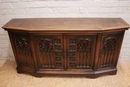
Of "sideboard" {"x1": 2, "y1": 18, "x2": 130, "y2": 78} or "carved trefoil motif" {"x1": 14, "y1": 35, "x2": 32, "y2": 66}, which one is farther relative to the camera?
"carved trefoil motif" {"x1": 14, "y1": 35, "x2": 32, "y2": 66}

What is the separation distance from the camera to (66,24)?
149 cm

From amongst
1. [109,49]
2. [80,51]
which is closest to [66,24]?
[80,51]

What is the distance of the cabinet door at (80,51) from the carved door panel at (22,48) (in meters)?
0.51

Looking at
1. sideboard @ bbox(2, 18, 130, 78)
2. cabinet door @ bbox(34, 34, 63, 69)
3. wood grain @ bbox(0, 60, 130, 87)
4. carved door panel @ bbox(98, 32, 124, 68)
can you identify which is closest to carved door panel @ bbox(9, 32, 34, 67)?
sideboard @ bbox(2, 18, 130, 78)

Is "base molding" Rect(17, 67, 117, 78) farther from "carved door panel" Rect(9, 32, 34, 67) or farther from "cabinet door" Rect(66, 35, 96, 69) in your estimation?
"carved door panel" Rect(9, 32, 34, 67)

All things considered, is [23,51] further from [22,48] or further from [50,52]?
[50,52]

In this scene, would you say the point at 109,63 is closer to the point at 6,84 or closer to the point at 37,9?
the point at 37,9

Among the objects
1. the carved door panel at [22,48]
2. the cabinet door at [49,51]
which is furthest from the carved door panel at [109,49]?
the carved door panel at [22,48]

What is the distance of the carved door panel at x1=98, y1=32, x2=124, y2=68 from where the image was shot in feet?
4.80

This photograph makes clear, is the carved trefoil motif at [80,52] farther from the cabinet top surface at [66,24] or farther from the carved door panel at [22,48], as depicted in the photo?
the carved door panel at [22,48]

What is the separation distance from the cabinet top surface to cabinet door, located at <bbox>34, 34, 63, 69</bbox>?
0.37ft

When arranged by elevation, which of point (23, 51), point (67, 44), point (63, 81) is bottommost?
point (63, 81)

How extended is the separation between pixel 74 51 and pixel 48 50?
33 centimetres

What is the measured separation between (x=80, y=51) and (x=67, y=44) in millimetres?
198
